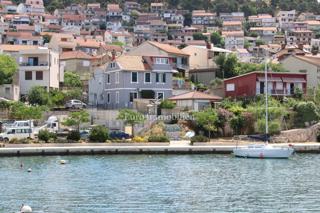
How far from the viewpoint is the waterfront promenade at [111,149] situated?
207ft

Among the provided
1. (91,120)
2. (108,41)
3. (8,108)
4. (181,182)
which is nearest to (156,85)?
(91,120)

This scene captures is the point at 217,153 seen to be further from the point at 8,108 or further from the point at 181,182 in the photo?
the point at 8,108

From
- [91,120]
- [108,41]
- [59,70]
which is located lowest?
[91,120]

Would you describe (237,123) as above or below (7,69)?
below

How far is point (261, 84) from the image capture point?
84000mm

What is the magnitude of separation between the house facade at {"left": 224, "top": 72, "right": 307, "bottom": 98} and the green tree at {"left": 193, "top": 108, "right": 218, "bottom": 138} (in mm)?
11358

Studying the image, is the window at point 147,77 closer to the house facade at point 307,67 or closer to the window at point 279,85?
the window at point 279,85

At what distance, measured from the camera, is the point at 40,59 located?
90875mm

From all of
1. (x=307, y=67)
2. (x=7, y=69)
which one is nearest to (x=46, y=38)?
(x=7, y=69)

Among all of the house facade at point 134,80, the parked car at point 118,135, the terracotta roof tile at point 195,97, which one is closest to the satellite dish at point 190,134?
the parked car at point 118,135

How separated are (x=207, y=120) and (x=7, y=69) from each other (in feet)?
96.0

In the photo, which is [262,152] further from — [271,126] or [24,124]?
[24,124]

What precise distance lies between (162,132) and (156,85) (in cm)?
1451

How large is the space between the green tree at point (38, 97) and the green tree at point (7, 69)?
6237mm
